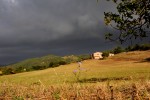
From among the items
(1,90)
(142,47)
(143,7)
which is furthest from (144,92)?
(142,47)

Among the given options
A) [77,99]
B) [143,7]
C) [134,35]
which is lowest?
[77,99]

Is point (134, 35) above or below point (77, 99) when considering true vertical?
above

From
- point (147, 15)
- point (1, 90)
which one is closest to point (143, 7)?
point (147, 15)

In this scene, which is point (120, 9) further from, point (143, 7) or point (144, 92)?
point (144, 92)

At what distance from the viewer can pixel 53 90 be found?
29.5ft

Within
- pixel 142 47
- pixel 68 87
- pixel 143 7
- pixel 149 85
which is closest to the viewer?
pixel 149 85

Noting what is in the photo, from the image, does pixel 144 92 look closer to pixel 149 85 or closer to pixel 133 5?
pixel 149 85

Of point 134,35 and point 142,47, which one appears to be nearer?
point 134,35

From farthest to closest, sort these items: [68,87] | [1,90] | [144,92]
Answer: [1,90] → [68,87] → [144,92]

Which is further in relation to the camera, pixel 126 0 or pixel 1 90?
pixel 126 0

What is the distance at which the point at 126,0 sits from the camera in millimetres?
32750

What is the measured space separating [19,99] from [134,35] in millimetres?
24842

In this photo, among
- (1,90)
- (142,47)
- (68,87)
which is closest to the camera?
(68,87)

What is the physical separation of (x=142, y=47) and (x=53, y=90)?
10328 centimetres
